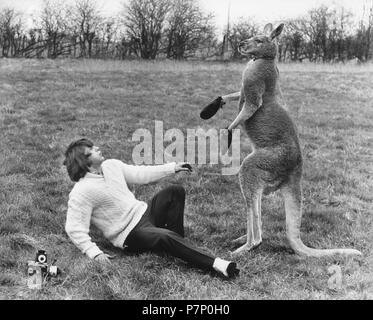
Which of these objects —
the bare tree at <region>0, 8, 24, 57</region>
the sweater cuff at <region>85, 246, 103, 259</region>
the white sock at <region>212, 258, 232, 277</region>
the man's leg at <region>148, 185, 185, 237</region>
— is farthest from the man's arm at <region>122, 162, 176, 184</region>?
the bare tree at <region>0, 8, 24, 57</region>

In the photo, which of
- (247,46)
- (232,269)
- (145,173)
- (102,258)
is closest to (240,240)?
(232,269)

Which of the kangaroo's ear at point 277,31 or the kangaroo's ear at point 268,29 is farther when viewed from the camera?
the kangaroo's ear at point 268,29

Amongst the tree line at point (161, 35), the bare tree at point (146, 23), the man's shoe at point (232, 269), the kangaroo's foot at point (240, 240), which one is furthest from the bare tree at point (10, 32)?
the man's shoe at point (232, 269)

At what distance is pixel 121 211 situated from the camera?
15.7 ft

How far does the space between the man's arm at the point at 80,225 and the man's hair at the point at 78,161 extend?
0.76 ft

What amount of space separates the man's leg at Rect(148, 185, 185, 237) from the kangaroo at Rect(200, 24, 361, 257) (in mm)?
669

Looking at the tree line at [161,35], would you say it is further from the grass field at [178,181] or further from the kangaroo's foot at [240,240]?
the kangaroo's foot at [240,240]

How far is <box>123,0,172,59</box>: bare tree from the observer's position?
19.6 m

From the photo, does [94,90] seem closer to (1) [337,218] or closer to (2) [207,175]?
(2) [207,175]

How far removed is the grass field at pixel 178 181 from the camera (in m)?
4.22

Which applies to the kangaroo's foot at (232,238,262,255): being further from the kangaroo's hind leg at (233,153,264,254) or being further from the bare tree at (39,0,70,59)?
the bare tree at (39,0,70,59)

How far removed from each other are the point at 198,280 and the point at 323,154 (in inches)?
201

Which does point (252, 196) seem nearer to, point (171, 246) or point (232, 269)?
point (232, 269)

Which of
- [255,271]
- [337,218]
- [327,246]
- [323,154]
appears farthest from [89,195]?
[323,154]
